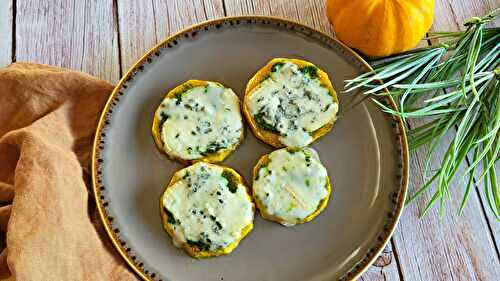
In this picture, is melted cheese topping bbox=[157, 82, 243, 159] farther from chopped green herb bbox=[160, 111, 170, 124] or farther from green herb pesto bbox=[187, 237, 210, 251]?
green herb pesto bbox=[187, 237, 210, 251]

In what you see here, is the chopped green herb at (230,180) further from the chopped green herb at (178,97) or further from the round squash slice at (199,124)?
the chopped green herb at (178,97)

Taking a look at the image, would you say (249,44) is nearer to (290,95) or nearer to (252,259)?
(290,95)

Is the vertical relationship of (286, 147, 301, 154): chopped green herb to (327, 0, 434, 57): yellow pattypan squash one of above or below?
below

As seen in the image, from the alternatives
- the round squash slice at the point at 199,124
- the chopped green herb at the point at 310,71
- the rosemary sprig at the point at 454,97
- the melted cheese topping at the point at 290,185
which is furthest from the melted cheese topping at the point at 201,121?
the rosemary sprig at the point at 454,97

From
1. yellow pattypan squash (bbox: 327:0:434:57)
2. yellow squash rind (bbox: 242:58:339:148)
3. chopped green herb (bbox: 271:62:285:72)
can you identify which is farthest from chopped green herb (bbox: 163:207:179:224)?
yellow pattypan squash (bbox: 327:0:434:57)

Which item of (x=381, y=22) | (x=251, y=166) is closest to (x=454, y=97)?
(x=381, y=22)

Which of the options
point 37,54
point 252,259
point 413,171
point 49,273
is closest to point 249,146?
point 252,259

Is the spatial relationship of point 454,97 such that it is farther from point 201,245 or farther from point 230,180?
point 201,245
